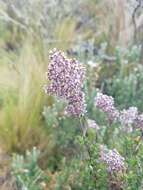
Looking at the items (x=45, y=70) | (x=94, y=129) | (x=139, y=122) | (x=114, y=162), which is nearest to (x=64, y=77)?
(x=114, y=162)

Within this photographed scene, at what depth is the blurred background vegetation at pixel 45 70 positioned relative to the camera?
300cm

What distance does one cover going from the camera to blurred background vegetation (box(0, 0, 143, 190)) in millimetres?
3000

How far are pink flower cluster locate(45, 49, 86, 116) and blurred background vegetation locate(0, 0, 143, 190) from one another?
549mm

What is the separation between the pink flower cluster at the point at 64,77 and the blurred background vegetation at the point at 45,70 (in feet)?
1.80

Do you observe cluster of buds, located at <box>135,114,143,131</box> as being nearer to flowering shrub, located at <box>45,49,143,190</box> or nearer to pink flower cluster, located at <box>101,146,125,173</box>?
flowering shrub, located at <box>45,49,143,190</box>

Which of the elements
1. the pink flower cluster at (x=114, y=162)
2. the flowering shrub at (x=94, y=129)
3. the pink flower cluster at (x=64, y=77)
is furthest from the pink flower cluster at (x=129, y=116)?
the pink flower cluster at (x=64, y=77)

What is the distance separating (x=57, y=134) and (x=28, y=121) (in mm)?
271

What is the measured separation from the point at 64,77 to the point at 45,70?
1820mm

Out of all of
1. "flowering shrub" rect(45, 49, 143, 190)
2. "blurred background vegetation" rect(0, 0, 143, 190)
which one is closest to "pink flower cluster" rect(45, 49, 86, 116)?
"flowering shrub" rect(45, 49, 143, 190)

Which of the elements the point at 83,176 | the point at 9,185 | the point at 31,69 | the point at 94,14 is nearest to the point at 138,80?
the point at 31,69

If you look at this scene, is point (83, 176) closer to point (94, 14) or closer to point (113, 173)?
point (113, 173)

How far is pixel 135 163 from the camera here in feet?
6.79

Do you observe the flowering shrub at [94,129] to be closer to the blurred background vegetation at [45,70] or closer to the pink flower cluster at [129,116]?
the pink flower cluster at [129,116]

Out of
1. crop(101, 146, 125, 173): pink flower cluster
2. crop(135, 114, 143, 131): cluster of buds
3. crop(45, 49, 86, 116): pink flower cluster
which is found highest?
crop(45, 49, 86, 116): pink flower cluster
